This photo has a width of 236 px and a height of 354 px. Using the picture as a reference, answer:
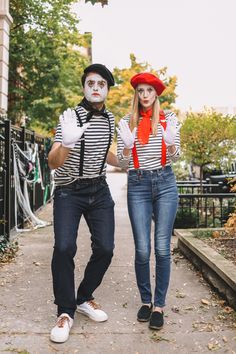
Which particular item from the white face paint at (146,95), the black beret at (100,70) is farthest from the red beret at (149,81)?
the black beret at (100,70)

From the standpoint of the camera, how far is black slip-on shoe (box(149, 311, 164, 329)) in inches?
148

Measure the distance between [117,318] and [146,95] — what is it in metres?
1.88

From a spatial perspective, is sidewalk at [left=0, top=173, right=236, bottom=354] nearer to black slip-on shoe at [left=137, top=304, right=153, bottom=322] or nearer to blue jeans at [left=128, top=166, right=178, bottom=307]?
black slip-on shoe at [left=137, top=304, right=153, bottom=322]

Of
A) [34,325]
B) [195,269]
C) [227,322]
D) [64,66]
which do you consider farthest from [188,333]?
[64,66]

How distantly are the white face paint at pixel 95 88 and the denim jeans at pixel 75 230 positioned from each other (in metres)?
0.64

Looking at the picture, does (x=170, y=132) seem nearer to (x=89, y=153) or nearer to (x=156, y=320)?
(x=89, y=153)

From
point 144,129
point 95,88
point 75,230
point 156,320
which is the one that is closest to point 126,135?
point 144,129

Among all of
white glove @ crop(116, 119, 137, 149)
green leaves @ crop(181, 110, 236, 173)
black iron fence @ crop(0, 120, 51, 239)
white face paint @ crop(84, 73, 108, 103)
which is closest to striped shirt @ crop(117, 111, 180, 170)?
white glove @ crop(116, 119, 137, 149)

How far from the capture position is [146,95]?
382cm

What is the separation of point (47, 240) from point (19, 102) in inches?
660

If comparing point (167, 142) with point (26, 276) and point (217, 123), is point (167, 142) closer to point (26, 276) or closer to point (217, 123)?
point (26, 276)

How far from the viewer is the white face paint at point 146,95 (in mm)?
3824

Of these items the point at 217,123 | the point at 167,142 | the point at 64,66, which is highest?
the point at 64,66

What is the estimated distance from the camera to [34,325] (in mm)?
3865
